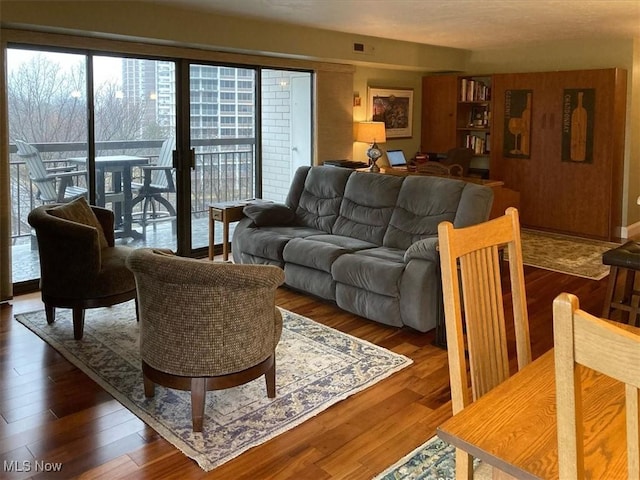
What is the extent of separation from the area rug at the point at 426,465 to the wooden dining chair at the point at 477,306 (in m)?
0.71

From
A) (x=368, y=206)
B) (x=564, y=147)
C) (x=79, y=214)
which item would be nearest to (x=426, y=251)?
(x=368, y=206)

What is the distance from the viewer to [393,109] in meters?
7.86

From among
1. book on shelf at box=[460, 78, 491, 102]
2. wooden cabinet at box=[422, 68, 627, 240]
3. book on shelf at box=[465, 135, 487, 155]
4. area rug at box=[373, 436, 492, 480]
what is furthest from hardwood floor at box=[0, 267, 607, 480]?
book on shelf at box=[460, 78, 491, 102]

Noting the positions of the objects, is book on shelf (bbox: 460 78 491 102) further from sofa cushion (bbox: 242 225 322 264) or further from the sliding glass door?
sofa cushion (bbox: 242 225 322 264)

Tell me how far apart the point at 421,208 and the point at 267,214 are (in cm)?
137

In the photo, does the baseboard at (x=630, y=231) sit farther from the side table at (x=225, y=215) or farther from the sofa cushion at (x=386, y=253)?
the side table at (x=225, y=215)

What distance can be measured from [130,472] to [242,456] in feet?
1.49

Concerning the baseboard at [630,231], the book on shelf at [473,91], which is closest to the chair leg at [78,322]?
the book on shelf at [473,91]

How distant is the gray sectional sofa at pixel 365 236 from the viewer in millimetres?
3844

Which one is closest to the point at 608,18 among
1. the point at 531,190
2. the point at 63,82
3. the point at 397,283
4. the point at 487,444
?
the point at 531,190

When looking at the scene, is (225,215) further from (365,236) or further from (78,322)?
(78,322)

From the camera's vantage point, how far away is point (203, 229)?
6.06m

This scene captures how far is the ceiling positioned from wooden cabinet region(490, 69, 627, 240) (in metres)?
0.57

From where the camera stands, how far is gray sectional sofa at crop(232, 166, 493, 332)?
12.6 ft
